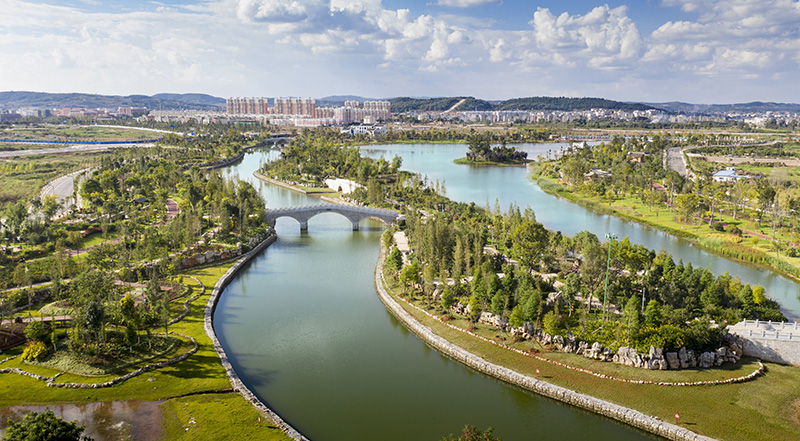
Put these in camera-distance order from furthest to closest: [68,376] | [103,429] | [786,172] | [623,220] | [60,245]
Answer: [786,172], [623,220], [60,245], [68,376], [103,429]

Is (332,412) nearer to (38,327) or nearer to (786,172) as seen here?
(38,327)

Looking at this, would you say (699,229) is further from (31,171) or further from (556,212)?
(31,171)

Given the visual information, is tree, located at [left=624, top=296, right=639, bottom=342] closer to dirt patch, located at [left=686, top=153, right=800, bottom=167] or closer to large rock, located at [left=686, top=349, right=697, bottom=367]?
large rock, located at [left=686, top=349, right=697, bottom=367]

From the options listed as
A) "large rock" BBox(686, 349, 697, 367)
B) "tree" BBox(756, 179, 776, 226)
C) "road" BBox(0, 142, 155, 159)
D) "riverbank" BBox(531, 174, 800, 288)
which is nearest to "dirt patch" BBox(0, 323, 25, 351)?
"large rock" BBox(686, 349, 697, 367)

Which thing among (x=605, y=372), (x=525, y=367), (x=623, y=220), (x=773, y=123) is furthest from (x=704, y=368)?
(x=773, y=123)

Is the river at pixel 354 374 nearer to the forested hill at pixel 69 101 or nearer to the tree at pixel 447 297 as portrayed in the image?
the tree at pixel 447 297

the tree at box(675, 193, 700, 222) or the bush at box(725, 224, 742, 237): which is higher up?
the tree at box(675, 193, 700, 222)

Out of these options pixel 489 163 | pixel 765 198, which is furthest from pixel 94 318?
pixel 489 163
